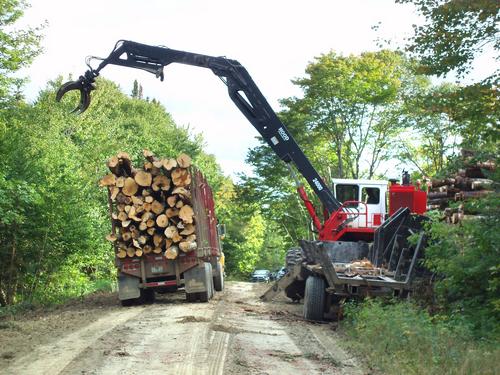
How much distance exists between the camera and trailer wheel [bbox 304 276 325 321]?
13.6m

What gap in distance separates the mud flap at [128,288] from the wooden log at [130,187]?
1.92 m

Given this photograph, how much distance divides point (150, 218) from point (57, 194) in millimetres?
6325

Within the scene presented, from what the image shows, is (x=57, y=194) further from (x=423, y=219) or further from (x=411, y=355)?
(x=411, y=355)

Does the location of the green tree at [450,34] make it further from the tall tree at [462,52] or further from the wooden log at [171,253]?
the wooden log at [171,253]

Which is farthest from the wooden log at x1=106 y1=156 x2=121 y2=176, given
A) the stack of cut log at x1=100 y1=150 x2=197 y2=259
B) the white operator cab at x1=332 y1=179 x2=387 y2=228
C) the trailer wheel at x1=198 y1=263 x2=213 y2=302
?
the white operator cab at x1=332 y1=179 x2=387 y2=228

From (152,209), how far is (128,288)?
1.90 m

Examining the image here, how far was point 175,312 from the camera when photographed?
14258 mm

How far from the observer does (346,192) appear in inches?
793

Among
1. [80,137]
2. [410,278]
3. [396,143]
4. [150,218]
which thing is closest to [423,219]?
[410,278]

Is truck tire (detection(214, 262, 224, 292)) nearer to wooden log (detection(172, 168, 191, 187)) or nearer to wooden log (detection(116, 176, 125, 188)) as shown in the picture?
wooden log (detection(172, 168, 191, 187))

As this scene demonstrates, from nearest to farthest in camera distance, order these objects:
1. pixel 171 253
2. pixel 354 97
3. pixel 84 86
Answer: pixel 171 253, pixel 84 86, pixel 354 97

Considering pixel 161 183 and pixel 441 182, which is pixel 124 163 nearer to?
pixel 161 183

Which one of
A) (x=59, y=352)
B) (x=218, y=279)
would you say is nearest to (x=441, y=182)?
(x=59, y=352)

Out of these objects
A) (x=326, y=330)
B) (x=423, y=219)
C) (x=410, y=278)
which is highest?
(x=423, y=219)
